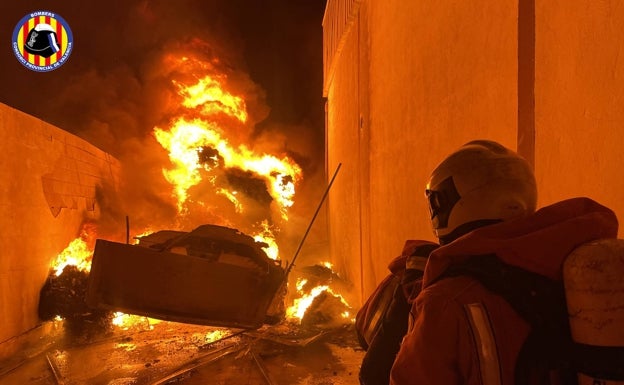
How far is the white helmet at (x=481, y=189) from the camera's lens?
1.40 m

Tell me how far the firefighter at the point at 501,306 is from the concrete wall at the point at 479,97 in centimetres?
85

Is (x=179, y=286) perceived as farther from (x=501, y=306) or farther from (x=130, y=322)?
(x=501, y=306)

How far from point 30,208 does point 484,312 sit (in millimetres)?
8353

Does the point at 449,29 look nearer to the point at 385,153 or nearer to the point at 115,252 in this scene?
the point at 385,153

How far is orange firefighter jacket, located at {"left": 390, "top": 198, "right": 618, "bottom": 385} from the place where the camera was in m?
1.17

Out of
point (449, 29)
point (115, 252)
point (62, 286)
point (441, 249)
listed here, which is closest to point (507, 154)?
point (441, 249)

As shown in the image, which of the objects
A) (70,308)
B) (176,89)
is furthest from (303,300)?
(176,89)

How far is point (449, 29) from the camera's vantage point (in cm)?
378

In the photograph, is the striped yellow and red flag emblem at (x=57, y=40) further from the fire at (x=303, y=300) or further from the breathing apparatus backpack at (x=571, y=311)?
the breathing apparatus backpack at (x=571, y=311)

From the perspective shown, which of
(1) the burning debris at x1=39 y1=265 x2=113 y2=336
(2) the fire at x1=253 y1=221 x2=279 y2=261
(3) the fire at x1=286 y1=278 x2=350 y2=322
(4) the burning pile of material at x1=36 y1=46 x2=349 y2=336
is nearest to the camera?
(1) the burning debris at x1=39 y1=265 x2=113 y2=336

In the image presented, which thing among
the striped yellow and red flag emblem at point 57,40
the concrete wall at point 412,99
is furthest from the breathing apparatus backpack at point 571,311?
the striped yellow and red flag emblem at point 57,40

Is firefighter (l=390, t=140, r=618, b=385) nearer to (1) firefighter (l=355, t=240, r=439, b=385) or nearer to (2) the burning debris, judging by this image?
(1) firefighter (l=355, t=240, r=439, b=385)

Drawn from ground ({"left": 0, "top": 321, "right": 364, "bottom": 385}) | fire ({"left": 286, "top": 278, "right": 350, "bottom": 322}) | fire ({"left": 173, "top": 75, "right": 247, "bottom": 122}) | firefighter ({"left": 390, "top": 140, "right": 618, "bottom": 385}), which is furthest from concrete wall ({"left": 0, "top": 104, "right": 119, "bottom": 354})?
firefighter ({"left": 390, "top": 140, "right": 618, "bottom": 385})

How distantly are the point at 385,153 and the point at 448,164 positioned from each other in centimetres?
483
